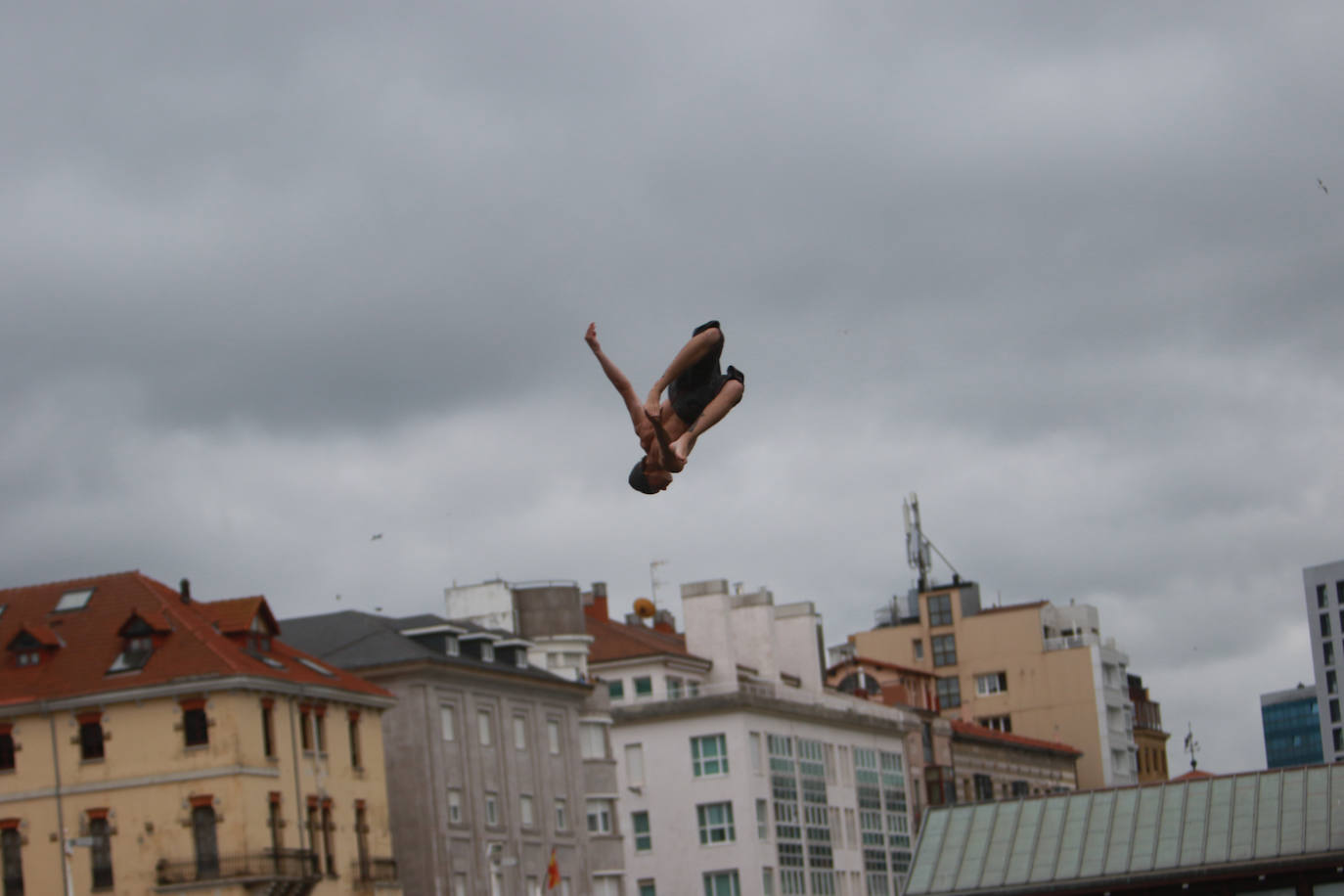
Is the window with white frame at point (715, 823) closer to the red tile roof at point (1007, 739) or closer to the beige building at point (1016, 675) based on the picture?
the red tile roof at point (1007, 739)

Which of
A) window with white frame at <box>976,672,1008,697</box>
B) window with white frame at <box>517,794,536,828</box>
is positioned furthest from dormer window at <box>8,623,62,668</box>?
window with white frame at <box>976,672,1008,697</box>

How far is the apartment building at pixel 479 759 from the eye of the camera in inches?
4119

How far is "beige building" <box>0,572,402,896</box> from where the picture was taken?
8825 cm

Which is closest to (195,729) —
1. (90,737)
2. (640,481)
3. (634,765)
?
(90,737)

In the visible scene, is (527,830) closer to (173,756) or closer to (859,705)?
(173,756)

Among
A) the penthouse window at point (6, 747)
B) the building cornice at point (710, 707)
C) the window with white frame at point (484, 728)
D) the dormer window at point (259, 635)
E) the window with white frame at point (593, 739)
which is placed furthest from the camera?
the building cornice at point (710, 707)

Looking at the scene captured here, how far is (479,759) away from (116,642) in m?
23.3

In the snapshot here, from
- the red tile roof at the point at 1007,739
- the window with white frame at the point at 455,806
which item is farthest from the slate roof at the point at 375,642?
the red tile roof at the point at 1007,739

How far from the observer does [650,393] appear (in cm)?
2133

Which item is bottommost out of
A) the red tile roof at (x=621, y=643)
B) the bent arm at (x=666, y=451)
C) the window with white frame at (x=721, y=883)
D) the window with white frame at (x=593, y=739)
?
the window with white frame at (x=721, y=883)

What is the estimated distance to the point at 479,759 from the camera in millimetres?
108875

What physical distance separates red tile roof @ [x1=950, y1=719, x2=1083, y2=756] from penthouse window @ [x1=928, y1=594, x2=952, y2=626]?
1215 centimetres

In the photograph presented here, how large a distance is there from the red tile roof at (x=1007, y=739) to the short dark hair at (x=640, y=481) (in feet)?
471

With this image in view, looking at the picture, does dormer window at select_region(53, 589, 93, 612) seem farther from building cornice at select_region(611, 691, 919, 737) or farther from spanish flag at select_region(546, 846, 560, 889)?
building cornice at select_region(611, 691, 919, 737)
